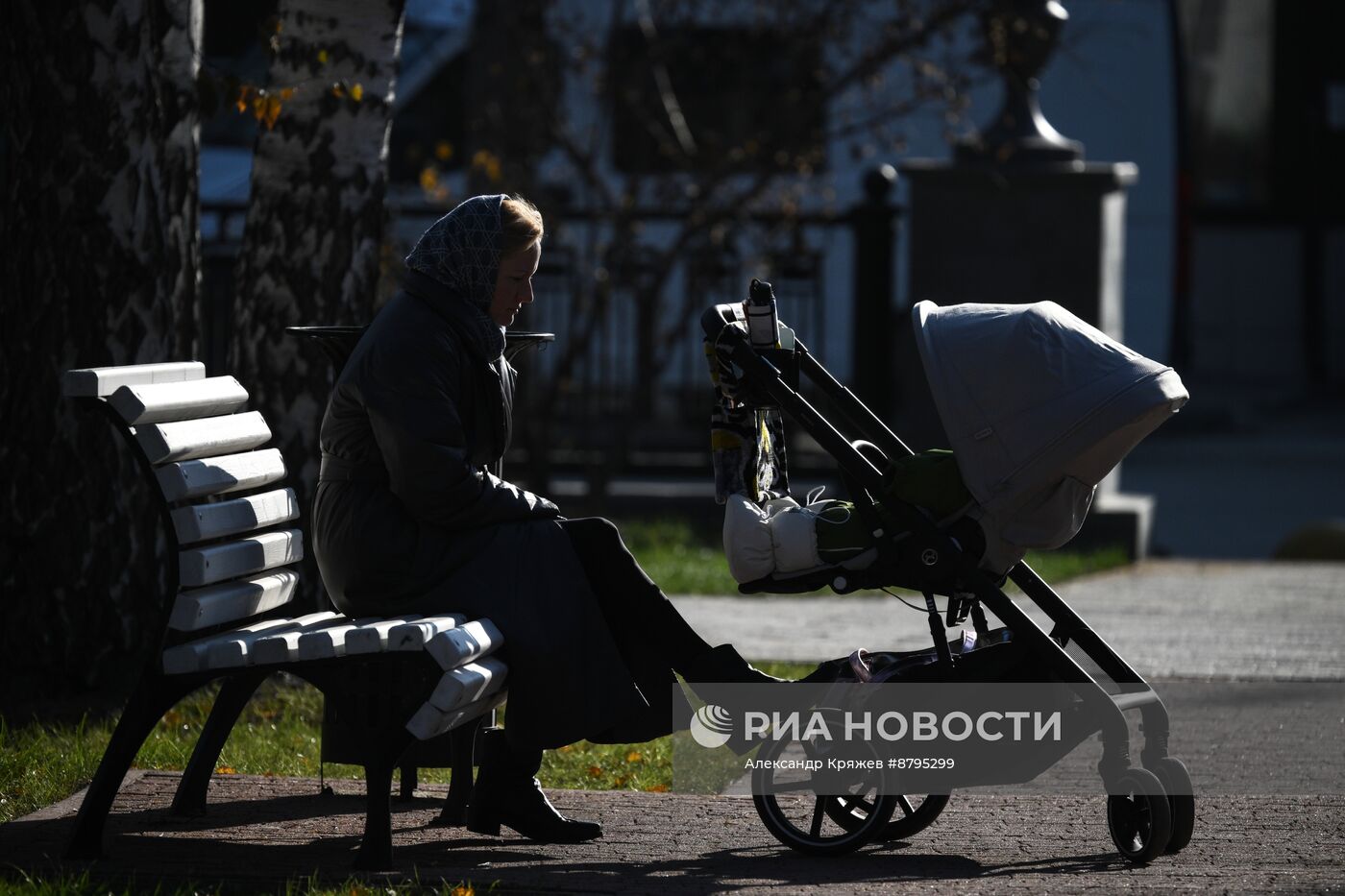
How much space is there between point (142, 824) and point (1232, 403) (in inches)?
612

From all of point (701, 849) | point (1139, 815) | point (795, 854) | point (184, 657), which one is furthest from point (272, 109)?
point (1139, 815)

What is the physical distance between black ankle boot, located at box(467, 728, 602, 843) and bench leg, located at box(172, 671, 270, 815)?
637 millimetres

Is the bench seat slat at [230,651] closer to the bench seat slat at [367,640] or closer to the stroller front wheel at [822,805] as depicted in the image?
the bench seat slat at [367,640]

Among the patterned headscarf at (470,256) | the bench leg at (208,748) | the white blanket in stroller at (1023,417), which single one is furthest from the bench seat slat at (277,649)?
the white blanket in stroller at (1023,417)

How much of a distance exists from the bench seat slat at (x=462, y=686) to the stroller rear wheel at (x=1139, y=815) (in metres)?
1.39

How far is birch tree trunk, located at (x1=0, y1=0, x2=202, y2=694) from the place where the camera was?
616 cm

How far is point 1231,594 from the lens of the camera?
30.2ft

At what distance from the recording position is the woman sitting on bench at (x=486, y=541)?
14.9 ft

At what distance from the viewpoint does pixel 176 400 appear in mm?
4574

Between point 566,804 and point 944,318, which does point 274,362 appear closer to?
point 566,804

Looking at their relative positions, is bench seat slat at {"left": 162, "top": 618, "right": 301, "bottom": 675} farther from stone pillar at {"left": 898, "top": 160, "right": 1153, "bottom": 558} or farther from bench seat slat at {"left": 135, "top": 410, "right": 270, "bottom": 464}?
stone pillar at {"left": 898, "top": 160, "right": 1153, "bottom": 558}

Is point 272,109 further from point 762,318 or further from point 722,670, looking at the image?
point 722,670

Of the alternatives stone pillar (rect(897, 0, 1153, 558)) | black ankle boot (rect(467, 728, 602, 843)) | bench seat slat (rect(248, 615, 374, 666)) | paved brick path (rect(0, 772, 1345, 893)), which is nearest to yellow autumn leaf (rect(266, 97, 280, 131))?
paved brick path (rect(0, 772, 1345, 893))

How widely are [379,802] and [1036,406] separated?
163cm
